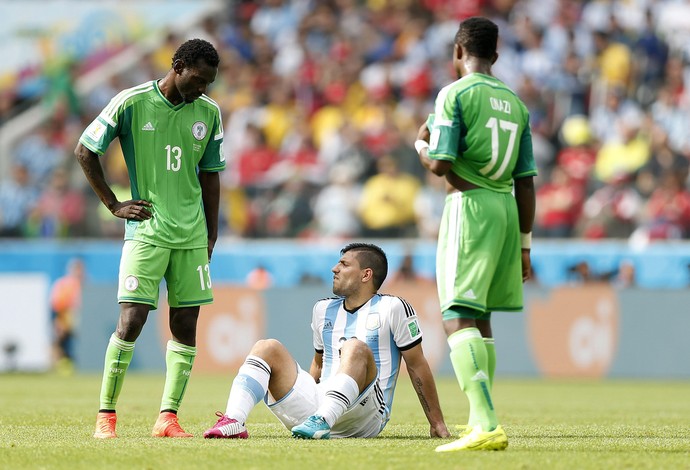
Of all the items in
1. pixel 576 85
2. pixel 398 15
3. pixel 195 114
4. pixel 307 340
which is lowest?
pixel 307 340

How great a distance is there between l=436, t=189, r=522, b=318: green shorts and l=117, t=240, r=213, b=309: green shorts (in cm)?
188

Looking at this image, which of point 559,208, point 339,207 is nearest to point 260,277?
point 339,207

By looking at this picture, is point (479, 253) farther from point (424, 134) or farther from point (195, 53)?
point (195, 53)

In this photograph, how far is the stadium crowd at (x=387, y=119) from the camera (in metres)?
19.3

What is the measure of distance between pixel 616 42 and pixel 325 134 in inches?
213

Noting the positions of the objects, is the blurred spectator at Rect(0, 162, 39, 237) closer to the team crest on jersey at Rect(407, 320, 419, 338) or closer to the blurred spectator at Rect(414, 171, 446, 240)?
the blurred spectator at Rect(414, 171, 446, 240)

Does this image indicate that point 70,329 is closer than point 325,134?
Yes

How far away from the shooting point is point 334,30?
81.8 ft

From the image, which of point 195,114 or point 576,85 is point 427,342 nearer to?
point 576,85

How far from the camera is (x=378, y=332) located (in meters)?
8.06

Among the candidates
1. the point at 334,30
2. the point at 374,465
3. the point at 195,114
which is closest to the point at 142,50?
the point at 334,30

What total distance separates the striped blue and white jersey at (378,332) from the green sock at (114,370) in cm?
127

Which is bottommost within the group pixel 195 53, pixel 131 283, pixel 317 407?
pixel 317 407

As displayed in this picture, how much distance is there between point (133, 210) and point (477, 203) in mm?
2359
